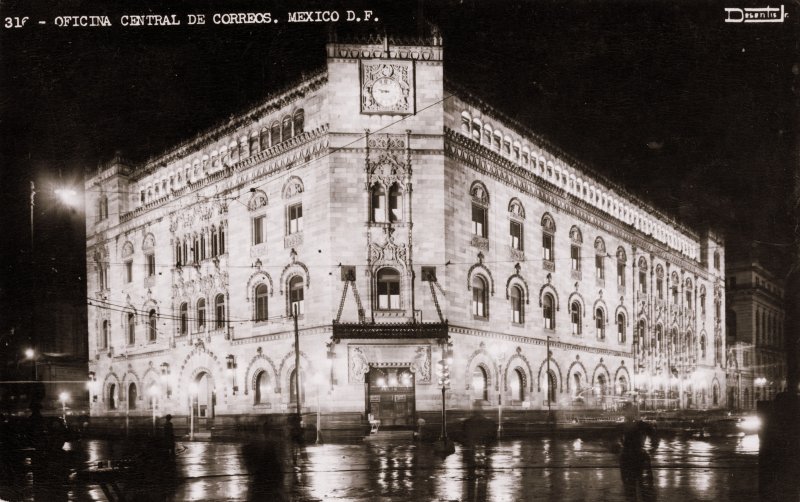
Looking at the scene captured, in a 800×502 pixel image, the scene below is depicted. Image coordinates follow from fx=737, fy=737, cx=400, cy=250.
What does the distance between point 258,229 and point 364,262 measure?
25.3 ft

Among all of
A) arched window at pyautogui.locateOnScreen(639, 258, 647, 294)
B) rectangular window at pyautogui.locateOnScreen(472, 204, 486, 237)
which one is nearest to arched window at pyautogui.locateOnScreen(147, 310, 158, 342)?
rectangular window at pyautogui.locateOnScreen(472, 204, 486, 237)

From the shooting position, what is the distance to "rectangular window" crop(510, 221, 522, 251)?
4022cm

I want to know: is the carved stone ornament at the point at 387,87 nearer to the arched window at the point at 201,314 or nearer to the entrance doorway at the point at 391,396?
the entrance doorway at the point at 391,396

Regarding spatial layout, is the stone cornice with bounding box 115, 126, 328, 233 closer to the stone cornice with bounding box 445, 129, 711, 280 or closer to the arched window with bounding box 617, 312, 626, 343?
the stone cornice with bounding box 445, 129, 711, 280

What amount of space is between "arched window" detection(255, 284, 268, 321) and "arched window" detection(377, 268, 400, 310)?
7109 millimetres

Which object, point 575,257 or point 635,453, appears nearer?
point 635,453

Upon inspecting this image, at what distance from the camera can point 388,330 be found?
33.4 meters

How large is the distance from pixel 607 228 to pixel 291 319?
2432cm

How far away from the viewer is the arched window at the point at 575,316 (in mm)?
45125

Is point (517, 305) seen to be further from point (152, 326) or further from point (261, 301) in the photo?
point (152, 326)

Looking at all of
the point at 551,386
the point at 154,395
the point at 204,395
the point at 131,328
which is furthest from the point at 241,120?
the point at 551,386

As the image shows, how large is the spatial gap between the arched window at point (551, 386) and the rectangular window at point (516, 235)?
771 cm

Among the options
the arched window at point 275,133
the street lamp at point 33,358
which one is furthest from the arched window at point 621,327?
the street lamp at point 33,358

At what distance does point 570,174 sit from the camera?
4662 centimetres
